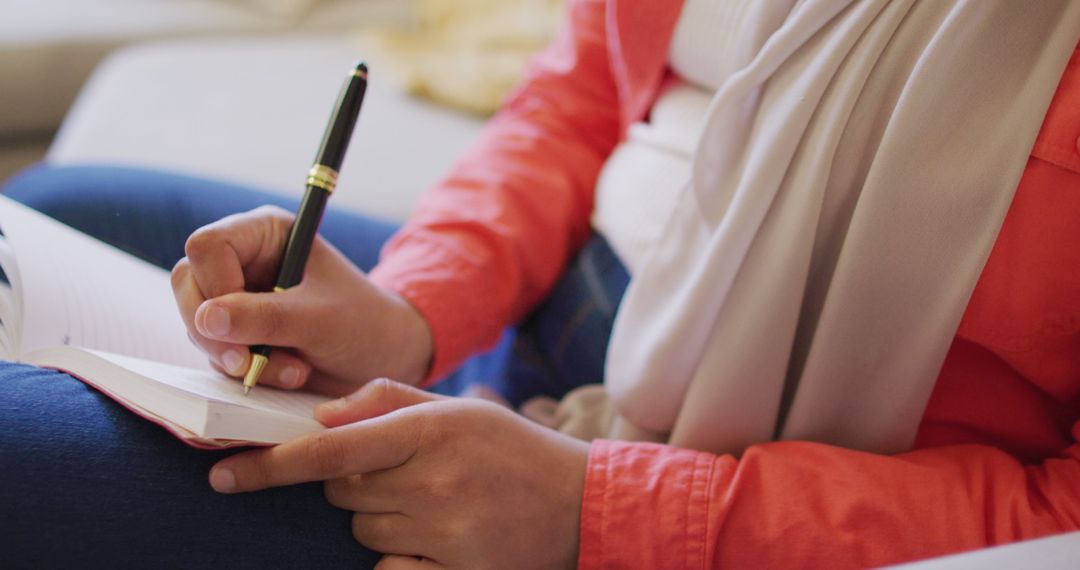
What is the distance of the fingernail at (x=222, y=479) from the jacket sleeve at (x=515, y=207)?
262 millimetres

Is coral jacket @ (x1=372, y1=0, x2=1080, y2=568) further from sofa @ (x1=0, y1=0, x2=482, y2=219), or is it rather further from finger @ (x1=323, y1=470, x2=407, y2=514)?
sofa @ (x1=0, y1=0, x2=482, y2=219)

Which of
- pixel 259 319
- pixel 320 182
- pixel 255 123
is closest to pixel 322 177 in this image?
pixel 320 182

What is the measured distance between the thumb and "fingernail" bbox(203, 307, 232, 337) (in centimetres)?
7

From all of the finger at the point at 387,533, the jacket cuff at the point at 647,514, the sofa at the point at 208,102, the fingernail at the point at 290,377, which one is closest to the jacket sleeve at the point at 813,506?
the jacket cuff at the point at 647,514

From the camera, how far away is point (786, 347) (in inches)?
22.1

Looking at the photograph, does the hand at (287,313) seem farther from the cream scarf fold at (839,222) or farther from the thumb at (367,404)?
the cream scarf fold at (839,222)

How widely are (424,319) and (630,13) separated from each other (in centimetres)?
29

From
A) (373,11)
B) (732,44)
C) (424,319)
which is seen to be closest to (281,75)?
(373,11)

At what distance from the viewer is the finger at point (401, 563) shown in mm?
485

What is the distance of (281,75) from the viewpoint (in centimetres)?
130

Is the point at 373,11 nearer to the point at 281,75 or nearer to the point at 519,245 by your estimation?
the point at 281,75

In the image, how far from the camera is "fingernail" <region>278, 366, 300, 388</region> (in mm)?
574

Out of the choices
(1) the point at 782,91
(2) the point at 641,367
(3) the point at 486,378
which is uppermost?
(1) the point at 782,91

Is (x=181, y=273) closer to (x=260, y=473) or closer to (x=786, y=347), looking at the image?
(x=260, y=473)
